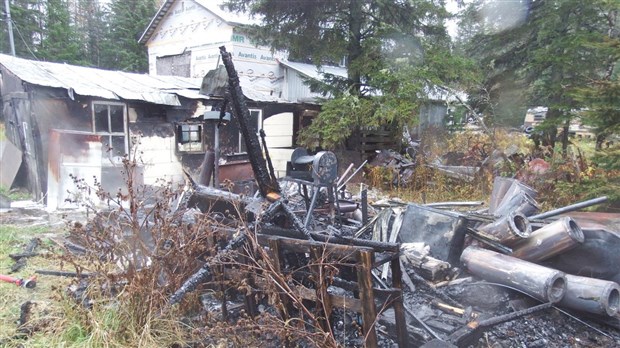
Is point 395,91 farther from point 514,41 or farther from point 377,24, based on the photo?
point 514,41

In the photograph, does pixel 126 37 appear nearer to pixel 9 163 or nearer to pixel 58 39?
pixel 58 39

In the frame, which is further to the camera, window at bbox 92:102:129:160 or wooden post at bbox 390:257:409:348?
window at bbox 92:102:129:160

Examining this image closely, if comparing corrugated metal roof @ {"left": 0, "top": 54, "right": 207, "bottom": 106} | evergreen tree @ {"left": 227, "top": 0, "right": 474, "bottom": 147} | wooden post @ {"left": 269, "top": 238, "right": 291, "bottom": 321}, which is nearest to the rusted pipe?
wooden post @ {"left": 269, "top": 238, "right": 291, "bottom": 321}

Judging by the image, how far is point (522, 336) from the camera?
359 centimetres

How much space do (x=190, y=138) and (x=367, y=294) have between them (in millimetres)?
9263

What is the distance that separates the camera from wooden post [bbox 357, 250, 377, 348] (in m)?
2.53

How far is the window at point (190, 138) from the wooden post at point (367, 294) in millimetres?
9126

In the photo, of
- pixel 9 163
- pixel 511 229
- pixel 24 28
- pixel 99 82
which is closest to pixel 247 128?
pixel 511 229

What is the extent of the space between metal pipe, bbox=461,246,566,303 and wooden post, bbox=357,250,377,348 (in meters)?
2.18

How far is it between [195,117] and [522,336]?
9.48m

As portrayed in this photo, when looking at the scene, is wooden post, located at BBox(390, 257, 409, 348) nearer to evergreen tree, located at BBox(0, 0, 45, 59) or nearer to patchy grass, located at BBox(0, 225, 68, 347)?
patchy grass, located at BBox(0, 225, 68, 347)

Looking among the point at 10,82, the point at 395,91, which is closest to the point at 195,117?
the point at 10,82

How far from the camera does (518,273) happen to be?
3979 millimetres

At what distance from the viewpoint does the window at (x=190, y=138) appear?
1063 centimetres
